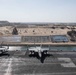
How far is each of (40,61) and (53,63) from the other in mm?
3617

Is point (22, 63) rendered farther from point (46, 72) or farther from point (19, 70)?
point (46, 72)

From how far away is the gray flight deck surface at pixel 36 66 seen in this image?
139 feet

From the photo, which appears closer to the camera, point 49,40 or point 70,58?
point 70,58

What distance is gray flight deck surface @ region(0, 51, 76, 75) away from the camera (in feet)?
139

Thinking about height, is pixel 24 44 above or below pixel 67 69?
below

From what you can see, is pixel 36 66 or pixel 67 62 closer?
pixel 36 66

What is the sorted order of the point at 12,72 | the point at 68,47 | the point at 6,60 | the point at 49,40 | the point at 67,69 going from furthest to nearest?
the point at 49,40
the point at 68,47
the point at 6,60
the point at 67,69
the point at 12,72

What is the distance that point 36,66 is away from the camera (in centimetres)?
4631

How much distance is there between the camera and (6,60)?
2056 inches

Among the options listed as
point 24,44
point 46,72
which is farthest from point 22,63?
point 24,44

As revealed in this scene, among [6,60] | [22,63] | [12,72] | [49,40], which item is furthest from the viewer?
[49,40]

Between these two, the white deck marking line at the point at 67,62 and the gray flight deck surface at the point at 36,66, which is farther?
the white deck marking line at the point at 67,62

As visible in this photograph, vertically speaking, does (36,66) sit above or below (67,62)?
above

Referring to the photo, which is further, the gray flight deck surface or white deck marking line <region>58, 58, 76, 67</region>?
white deck marking line <region>58, 58, 76, 67</region>
